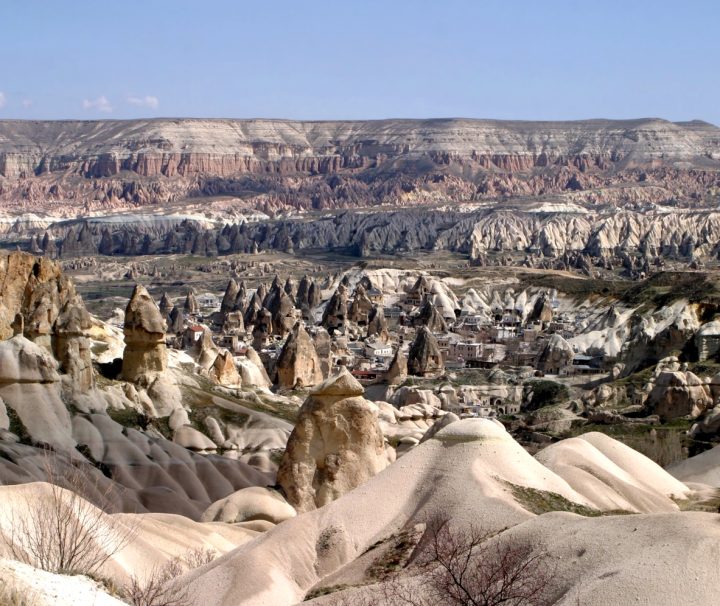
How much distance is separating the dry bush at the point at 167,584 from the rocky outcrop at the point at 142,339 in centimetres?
2291

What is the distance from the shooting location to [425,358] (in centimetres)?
7362

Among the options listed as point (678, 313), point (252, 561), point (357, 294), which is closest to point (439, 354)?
point (678, 313)

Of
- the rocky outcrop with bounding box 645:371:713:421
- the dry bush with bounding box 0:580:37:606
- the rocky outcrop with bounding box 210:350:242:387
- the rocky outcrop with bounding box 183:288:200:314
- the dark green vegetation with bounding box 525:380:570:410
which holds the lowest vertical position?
the rocky outcrop with bounding box 183:288:200:314

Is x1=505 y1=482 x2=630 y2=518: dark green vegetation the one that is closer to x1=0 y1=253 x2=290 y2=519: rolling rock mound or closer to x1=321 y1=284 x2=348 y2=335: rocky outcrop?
x1=0 y1=253 x2=290 y2=519: rolling rock mound

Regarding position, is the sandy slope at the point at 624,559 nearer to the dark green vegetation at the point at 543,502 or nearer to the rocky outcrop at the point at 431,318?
the dark green vegetation at the point at 543,502

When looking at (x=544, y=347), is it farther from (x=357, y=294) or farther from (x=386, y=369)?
(x=357, y=294)

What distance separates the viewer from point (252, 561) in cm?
2139

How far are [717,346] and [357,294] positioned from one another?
43038 millimetres

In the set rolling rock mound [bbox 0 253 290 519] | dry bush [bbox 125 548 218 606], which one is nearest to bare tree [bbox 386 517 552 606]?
dry bush [bbox 125 548 218 606]

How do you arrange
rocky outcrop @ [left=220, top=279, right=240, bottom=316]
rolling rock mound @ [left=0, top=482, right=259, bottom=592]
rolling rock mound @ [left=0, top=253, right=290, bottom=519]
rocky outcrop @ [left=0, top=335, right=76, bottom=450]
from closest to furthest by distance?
1. rolling rock mound @ [left=0, top=482, right=259, bottom=592]
2. rolling rock mound @ [left=0, top=253, right=290, bottom=519]
3. rocky outcrop @ [left=0, top=335, right=76, bottom=450]
4. rocky outcrop @ [left=220, top=279, right=240, bottom=316]

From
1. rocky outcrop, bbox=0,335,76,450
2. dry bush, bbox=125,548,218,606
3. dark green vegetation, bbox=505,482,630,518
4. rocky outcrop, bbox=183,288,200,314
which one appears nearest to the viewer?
dry bush, bbox=125,548,218,606

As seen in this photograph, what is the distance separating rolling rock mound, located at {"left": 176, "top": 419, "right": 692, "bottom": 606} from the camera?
66.9 feet

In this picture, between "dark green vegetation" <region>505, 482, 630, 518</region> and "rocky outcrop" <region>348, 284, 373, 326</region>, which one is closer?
"dark green vegetation" <region>505, 482, 630, 518</region>

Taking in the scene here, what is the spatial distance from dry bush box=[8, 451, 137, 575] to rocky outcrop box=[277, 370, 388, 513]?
4.89 meters
